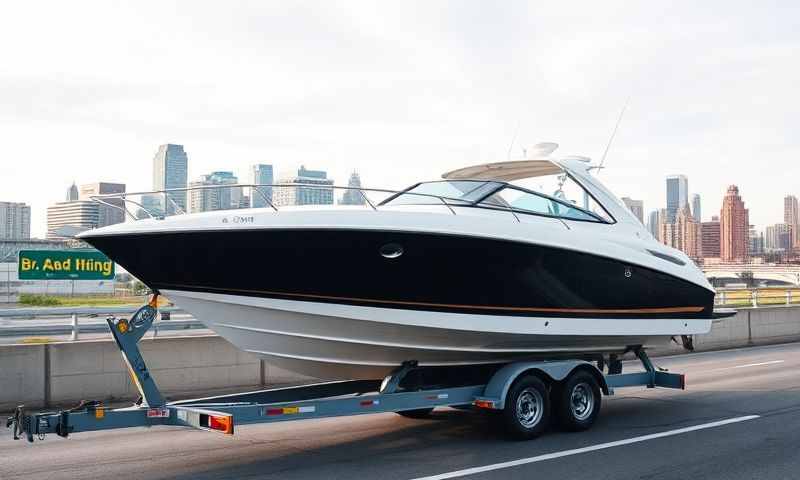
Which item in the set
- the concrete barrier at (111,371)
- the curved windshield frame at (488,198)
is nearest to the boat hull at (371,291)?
the curved windshield frame at (488,198)

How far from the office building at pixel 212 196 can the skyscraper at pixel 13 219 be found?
3.16 meters

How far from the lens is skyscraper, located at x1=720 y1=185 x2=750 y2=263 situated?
589ft

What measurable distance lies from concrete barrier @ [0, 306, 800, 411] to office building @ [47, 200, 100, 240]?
2980 mm

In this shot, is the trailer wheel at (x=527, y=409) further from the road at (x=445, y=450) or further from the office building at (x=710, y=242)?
the office building at (x=710, y=242)

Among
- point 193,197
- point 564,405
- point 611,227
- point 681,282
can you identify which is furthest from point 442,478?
point 681,282

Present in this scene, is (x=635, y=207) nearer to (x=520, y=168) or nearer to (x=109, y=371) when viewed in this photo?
(x=520, y=168)

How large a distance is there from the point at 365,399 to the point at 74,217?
323cm

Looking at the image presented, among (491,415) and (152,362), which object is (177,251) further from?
(152,362)

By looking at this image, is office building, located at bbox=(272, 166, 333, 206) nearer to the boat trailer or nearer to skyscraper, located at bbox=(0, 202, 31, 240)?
the boat trailer

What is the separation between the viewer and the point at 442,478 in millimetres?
6555

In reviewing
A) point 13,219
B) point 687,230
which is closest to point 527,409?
point 13,219

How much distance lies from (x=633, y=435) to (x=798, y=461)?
172 centimetres

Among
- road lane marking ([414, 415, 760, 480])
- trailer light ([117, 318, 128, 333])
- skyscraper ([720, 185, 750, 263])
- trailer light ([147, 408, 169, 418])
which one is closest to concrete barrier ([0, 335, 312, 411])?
trailer light ([117, 318, 128, 333])

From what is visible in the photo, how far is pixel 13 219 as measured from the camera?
15.2m
